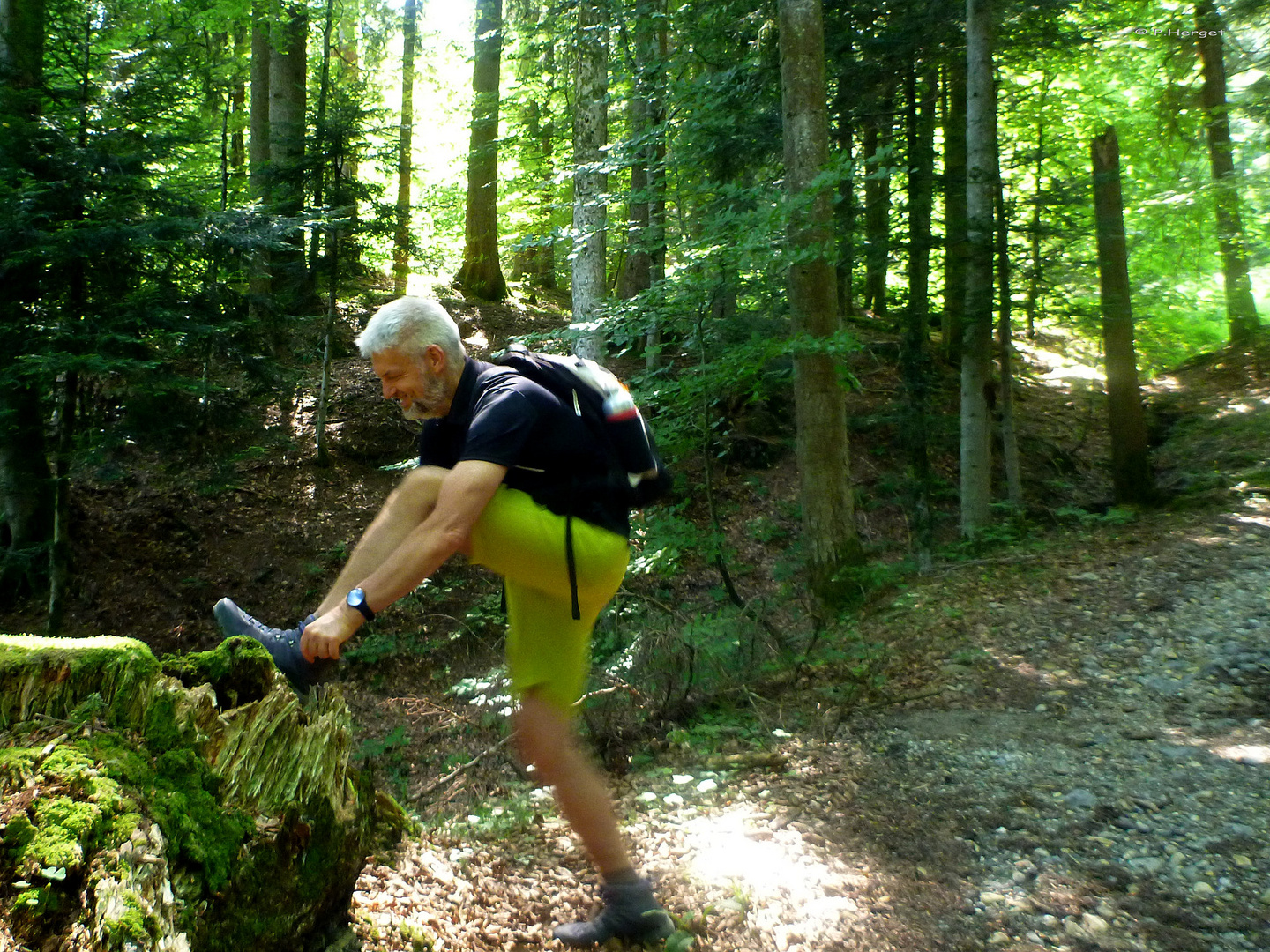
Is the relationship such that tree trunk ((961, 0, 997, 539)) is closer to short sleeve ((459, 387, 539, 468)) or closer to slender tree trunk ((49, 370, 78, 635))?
short sleeve ((459, 387, 539, 468))

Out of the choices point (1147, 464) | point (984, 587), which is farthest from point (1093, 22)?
point (984, 587)

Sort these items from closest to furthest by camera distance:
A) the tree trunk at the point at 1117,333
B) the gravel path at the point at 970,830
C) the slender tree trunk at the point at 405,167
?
the gravel path at the point at 970,830, the tree trunk at the point at 1117,333, the slender tree trunk at the point at 405,167

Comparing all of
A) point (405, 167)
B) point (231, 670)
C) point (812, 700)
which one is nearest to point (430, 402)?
point (231, 670)

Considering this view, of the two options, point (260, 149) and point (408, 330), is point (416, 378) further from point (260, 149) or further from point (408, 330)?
point (260, 149)

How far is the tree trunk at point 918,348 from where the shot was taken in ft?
28.7

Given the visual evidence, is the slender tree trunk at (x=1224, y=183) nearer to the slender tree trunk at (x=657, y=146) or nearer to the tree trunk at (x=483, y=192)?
the slender tree trunk at (x=657, y=146)

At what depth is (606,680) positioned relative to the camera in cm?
561

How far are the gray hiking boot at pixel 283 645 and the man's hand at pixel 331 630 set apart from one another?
0.20 feet

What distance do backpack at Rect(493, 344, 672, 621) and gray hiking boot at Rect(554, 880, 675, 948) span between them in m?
1.26

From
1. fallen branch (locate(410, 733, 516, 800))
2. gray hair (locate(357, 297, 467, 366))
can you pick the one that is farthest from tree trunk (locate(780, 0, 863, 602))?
gray hair (locate(357, 297, 467, 366))

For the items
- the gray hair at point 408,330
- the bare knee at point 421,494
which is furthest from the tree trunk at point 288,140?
the bare knee at point 421,494

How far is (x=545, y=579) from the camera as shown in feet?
8.52

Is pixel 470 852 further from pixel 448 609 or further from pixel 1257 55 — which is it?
pixel 1257 55

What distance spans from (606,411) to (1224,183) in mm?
11423
